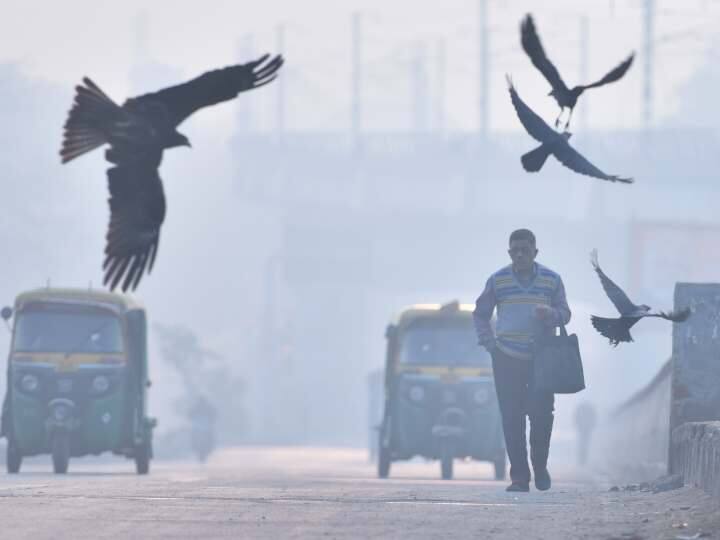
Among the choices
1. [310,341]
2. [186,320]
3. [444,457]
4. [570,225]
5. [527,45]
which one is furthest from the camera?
[186,320]

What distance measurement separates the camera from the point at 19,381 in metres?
22.6

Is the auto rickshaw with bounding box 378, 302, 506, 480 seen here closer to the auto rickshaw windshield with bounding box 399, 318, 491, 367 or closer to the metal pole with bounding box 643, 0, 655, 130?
the auto rickshaw windshield with bounding box 399, 318, 491, 367

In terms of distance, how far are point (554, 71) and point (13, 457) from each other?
11451mm

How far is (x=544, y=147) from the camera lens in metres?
13.1

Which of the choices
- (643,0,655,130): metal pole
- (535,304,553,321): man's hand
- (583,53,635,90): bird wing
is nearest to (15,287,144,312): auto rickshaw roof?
(535,304,553,321): man's hand

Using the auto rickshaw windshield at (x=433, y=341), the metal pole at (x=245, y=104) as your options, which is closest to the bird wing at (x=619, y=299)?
the auto rickshaw windshield at (x=433, y=341)

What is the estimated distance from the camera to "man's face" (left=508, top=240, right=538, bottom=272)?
14555 mm

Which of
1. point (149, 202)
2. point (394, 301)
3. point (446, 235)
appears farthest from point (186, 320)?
point (149, 202)

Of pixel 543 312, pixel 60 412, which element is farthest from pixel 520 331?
pixel 60 412

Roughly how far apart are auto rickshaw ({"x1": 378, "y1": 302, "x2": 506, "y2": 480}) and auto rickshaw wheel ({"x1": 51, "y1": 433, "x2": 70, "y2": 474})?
3939mm

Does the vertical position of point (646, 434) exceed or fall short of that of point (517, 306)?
it falls short

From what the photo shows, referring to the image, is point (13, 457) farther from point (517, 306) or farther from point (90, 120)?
point (90, 120)

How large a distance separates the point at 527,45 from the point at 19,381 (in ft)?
37.2

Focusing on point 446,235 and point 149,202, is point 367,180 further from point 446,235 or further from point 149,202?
point 149,202
